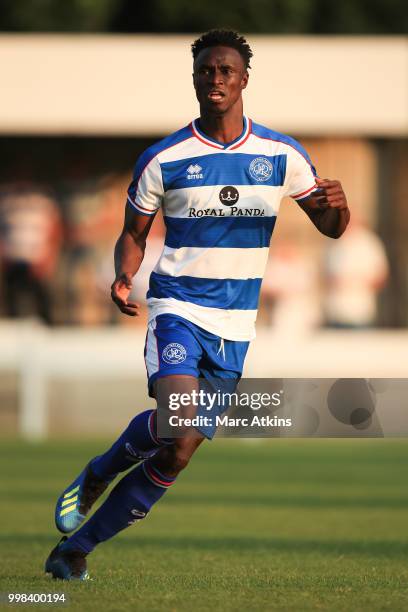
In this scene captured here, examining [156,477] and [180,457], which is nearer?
[180,457]

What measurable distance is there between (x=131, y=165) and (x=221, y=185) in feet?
63.1

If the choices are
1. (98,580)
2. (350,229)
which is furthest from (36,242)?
(98,580)

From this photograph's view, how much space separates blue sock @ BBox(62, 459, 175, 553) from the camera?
269 inches

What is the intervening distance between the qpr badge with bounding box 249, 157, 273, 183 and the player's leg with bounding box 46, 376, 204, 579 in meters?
0.99

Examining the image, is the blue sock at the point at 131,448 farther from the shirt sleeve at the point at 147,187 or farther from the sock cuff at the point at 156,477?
the shirt sleeve at the point at 147,187

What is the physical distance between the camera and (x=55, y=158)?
1014 inches

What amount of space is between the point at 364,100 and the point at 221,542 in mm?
16620

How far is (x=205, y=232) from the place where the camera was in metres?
6.82

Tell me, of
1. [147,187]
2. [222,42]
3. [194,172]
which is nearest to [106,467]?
[147,187]

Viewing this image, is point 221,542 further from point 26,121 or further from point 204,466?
point 26,121

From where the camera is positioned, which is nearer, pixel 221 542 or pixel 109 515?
pixel 109 515

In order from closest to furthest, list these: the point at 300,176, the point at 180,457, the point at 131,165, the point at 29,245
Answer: the point at 180,457, the point at 300,176, the point at 29,245, the point at 131,165

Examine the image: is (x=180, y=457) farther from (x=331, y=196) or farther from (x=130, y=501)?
(x=331, y=196)

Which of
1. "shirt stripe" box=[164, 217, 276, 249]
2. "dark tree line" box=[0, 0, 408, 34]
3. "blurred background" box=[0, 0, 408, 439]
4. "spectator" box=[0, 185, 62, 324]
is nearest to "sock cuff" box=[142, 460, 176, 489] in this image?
"shirt stripe" box=[164, 217, 276, 249]
